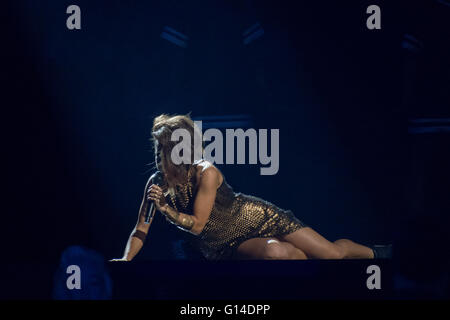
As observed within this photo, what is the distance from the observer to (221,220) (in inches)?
101

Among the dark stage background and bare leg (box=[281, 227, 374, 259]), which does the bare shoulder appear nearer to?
the dark stage background

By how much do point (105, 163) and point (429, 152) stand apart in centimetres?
231

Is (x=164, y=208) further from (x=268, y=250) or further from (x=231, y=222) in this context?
(x=268, y=250)

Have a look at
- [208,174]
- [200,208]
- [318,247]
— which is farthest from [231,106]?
Answer: [318,247]

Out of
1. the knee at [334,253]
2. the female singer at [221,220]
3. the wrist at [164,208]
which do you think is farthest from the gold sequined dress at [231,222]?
the knee at [334,253]

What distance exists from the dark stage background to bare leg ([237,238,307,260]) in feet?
0.99

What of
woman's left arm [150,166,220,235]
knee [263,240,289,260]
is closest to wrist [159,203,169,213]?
woman's left arm [150,166,220,235]

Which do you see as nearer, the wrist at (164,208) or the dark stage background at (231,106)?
the wrist at (164,208)

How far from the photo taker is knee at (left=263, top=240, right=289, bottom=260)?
2.53 meters

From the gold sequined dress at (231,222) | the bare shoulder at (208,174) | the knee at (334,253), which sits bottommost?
the knee at (334,253)

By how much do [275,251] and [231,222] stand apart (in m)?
0.34

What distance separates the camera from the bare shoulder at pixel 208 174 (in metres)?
2.52

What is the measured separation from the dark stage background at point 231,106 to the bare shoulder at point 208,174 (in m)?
0.24

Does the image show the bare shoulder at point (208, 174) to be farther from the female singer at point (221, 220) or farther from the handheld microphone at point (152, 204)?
the handheld microphone at point (152, 204)
